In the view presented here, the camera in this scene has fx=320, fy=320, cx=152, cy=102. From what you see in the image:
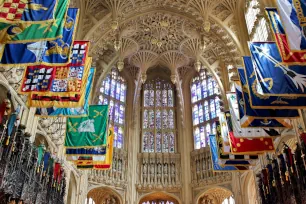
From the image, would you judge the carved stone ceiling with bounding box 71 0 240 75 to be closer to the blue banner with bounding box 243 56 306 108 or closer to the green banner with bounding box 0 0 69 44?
the blue banner with bounding box 243 56 306 108

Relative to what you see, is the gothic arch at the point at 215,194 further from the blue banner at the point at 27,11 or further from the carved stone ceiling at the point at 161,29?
the blue banner at the point at 27,11

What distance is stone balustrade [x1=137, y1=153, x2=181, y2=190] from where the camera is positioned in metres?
27.4

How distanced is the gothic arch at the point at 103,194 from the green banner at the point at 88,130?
11.0 m

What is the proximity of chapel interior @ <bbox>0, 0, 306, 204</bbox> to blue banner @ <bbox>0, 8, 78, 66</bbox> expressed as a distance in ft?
24.1

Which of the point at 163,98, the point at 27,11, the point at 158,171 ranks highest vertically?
the point at 163,98

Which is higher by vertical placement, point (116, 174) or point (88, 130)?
point (116, 174)

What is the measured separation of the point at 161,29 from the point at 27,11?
19957mm

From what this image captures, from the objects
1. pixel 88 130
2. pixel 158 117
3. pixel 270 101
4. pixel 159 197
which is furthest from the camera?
pixel 158 117

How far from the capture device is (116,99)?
101ft

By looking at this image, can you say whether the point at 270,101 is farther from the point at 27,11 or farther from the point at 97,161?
the point at 97,161

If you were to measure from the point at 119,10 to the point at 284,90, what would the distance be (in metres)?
16.2

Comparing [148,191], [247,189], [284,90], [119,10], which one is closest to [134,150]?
[148,191]

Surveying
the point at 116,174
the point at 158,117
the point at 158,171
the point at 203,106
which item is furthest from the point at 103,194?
the point at 203,106

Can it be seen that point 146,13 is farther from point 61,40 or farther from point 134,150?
point 61,40
